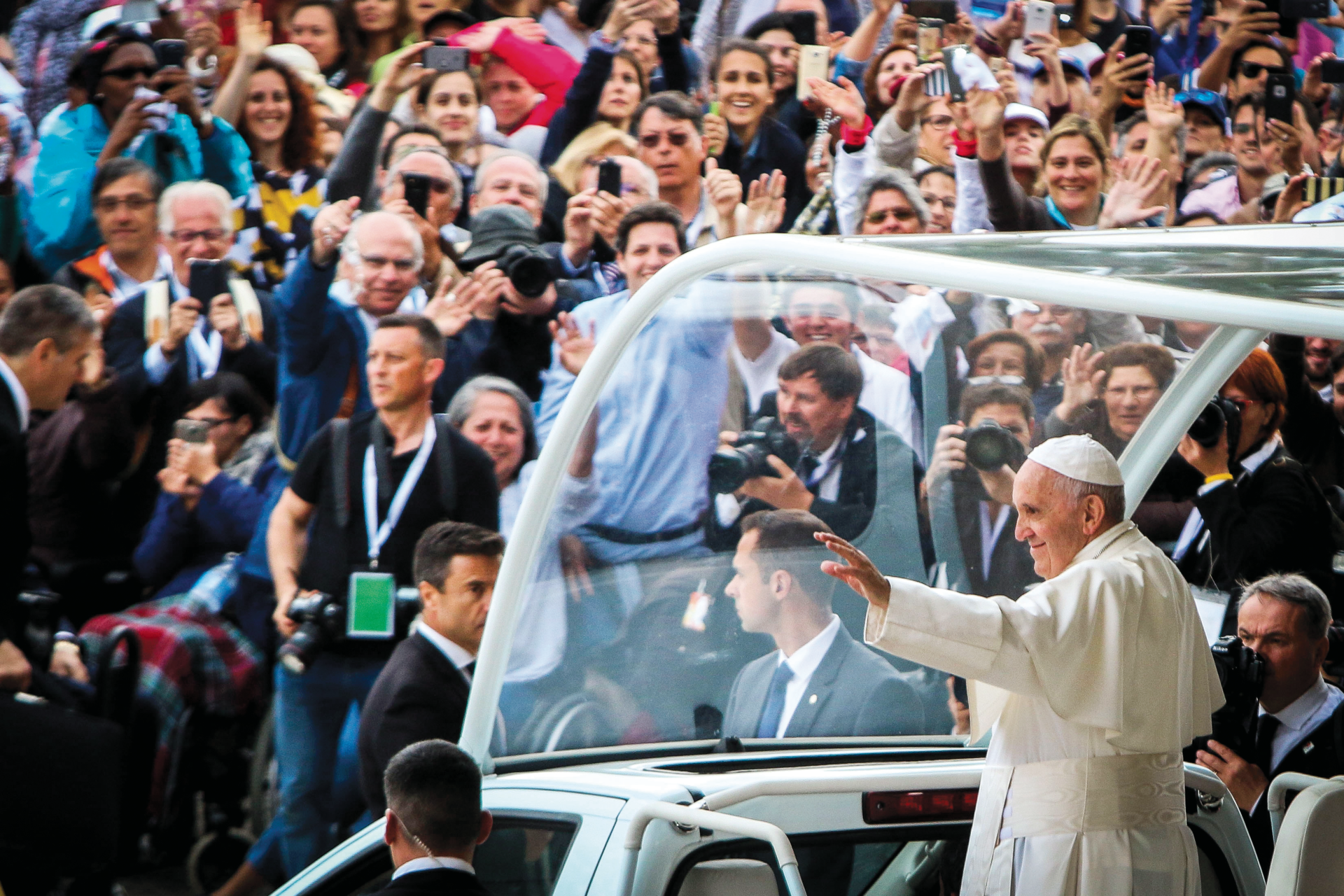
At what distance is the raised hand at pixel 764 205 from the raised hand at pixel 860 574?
434cm

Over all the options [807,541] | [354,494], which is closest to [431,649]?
[354,494]

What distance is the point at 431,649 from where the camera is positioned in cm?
544

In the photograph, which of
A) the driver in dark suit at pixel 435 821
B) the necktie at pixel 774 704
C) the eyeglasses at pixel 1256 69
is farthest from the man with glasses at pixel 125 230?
the eyeglasses at pixel 1256 69

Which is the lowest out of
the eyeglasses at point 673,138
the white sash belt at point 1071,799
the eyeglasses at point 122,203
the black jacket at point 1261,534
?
the black jacket at point 1261,534

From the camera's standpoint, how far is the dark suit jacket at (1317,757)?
4785 mm

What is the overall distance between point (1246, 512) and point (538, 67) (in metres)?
Answer: 3.91

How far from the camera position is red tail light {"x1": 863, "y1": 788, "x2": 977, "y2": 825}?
9.66ft

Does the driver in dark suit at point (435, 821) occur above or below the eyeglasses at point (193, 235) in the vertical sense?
below

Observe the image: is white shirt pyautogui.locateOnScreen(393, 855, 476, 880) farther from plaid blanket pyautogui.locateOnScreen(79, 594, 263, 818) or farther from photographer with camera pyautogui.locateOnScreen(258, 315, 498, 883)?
plaid blanket pyautogui.locateOnScreen(79, 594, 263, 818)

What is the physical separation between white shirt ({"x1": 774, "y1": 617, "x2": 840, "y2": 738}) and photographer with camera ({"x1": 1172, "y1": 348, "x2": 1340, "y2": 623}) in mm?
2221

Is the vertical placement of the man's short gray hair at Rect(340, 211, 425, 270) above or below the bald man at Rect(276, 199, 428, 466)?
above

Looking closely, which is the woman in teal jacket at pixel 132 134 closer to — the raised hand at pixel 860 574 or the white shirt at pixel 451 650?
the white shirt at pixel 451 650

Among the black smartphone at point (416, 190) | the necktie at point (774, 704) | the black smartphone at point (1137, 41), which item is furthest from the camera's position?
the black smartphone at point (1137, 41)

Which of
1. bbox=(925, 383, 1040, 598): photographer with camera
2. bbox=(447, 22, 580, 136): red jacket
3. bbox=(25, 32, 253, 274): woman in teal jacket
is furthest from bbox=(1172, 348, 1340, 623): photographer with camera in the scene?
bbox=(25, 32, 253, 274): woman in teal jacket
